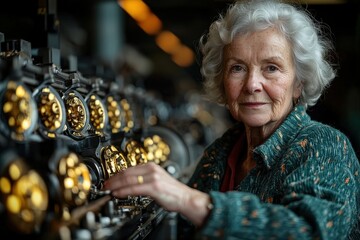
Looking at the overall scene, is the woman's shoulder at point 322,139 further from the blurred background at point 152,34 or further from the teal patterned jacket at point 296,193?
the blurred background at point 152,34

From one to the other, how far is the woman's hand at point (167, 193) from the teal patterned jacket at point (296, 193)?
1.5 inches

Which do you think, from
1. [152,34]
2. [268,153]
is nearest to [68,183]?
[268,153]

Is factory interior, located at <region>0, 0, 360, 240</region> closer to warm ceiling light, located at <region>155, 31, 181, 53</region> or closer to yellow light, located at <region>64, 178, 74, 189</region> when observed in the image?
yellow light, located at <region>64, 178, 74, 189</region>

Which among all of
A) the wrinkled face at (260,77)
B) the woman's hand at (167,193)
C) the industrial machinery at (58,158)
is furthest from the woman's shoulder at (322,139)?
the industrial machinery at (58,158)

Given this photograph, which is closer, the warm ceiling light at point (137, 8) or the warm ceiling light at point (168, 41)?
the warm ceiling light at point (137, 8)

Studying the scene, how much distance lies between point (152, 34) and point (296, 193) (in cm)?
546

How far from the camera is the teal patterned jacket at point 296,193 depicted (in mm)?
1366

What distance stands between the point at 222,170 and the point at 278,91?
479 mm

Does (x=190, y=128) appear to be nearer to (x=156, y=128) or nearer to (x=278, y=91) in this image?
(x=156, y=128)

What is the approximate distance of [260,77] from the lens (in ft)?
6.22

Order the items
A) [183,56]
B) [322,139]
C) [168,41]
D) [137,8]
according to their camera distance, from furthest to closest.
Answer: [183,56] → [168,41] → [137,8] → [322,139]

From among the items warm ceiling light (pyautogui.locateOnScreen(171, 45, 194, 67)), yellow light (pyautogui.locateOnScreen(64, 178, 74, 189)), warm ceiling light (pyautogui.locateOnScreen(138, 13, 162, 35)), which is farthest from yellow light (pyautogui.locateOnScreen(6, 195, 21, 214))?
warm ceiling light (pyautogui.locateOnScreen(171, 45, 194, 67))

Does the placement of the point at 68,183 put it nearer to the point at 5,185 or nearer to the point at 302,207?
the point at 5,185

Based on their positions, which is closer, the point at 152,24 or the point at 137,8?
the point at 137,8
